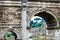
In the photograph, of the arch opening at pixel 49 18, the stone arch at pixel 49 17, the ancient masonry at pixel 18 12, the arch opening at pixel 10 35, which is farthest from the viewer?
the arch opening at pixel 49 18

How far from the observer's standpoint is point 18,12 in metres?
39.3

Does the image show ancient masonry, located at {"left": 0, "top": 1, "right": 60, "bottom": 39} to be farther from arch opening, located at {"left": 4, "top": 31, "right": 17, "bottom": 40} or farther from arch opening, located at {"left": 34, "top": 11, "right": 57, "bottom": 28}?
arch opening, located at {"left": 4, "top": 31, "right": 17, "bottom": 40}

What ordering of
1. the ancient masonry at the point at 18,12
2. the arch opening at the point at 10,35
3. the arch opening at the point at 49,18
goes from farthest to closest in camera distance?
the arch opening at the point at 49,18
the arch opening at the point at 10,35
the ancient masonry at the point at 18,12

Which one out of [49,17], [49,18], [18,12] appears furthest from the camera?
[49,18]

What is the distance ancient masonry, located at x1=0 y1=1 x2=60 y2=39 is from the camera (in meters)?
38.9

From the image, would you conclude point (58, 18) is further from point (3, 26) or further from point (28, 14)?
point (3, 26)

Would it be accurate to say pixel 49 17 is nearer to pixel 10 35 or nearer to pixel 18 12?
pixel 18 12

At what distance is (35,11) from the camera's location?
130 ft

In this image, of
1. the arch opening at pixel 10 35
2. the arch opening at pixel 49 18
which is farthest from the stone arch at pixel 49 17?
the arch opening at pixel 10 35

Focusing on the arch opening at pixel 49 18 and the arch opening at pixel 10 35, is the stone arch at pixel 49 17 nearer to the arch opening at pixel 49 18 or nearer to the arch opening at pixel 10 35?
the arch opening at pixel 49 18

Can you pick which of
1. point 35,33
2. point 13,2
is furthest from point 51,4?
point 35,33

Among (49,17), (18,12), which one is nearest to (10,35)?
(18,12)

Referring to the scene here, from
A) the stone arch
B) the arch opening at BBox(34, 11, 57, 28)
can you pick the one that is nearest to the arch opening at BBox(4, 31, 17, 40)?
the stone arch

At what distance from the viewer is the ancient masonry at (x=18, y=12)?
38.9 meters
